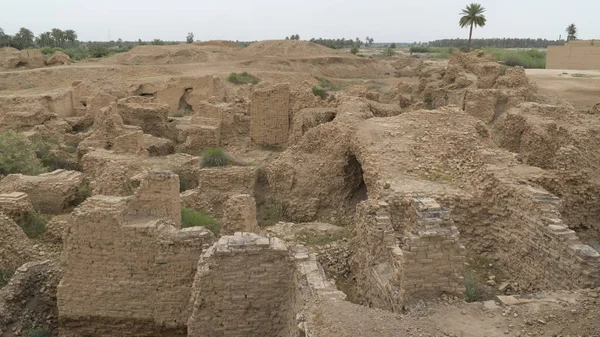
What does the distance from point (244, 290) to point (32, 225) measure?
6043 millimetres

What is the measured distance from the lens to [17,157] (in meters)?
12.8

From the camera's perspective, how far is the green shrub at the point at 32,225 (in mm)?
9539

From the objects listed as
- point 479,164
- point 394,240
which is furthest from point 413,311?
point 479,164

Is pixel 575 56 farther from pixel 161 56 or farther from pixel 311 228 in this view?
pixel 311 228

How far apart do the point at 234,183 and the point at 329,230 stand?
3.24m

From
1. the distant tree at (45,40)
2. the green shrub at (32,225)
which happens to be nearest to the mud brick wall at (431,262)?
the green shrub at (32,225)

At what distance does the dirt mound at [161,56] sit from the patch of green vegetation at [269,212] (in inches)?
1402

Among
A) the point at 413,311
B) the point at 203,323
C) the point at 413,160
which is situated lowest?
the point at 203,323

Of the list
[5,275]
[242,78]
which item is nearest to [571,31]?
[242,78]

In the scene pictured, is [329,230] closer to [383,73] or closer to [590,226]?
[590,226]

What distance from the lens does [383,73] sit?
50219 mm

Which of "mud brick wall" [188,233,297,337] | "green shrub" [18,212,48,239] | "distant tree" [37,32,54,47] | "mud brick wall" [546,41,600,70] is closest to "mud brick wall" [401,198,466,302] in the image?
"mud brick wall" [188,233,297,337]

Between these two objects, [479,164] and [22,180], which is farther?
[22,180]

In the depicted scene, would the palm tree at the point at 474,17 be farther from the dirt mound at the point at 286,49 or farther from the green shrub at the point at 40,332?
the green shrub at the point at 40,332
